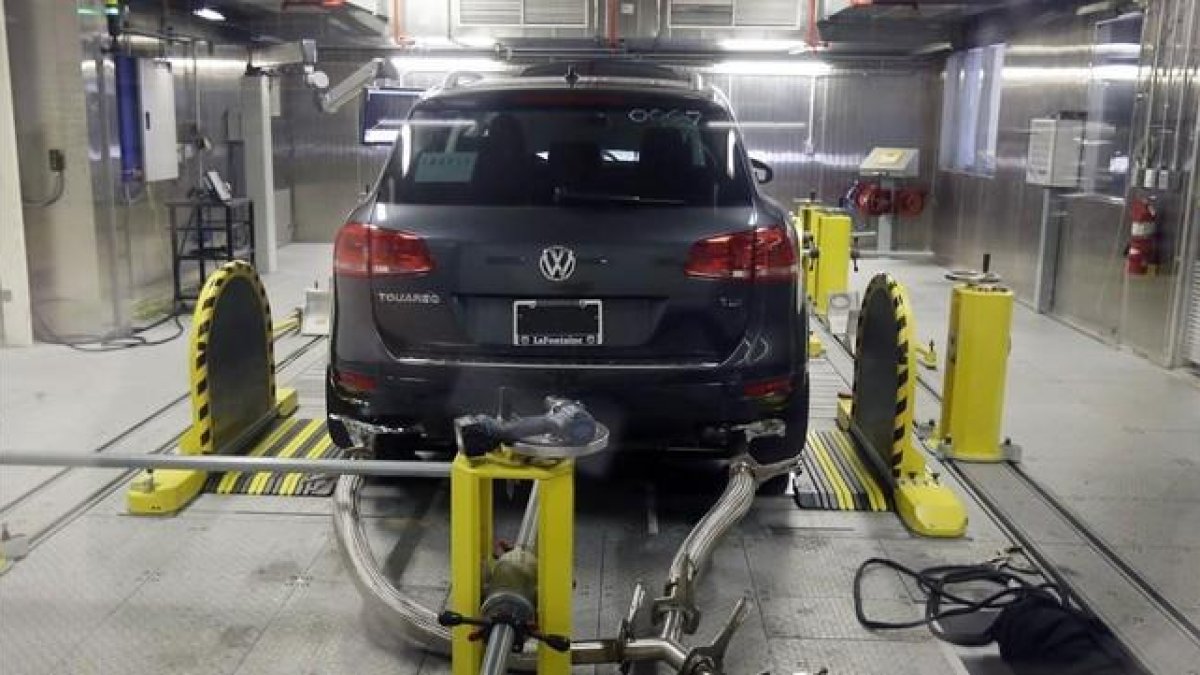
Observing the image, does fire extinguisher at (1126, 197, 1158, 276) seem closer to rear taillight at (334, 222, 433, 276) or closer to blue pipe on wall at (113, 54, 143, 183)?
rear taillight at (334, 222, 433, 276)

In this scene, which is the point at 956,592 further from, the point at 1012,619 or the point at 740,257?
the point at 740,257

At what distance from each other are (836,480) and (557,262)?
5.55 ft

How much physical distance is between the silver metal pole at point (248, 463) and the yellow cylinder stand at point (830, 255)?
18.6 feet

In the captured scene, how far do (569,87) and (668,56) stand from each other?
28.6 ft

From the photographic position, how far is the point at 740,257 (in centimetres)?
333

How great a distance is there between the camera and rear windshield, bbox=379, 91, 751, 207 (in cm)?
349

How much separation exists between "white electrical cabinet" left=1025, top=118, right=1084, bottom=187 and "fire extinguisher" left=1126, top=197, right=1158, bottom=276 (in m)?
1.26

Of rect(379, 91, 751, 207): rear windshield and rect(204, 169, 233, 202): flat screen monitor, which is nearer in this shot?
rect(379, 91, 751, 207): rear windshield

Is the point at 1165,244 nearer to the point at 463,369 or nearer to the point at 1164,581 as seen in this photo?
the point at 1164,581

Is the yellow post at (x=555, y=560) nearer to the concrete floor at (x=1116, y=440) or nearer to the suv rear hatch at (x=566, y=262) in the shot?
the suv rear hatch at (x=566, y=262)

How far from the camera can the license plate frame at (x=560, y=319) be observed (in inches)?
131

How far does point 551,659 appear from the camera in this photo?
8.30ft

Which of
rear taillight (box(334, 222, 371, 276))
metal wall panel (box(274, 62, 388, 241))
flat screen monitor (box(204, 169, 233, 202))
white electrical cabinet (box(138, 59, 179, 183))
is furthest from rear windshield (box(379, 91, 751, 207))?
metal wall panel (box(274, 62, 388, 241))

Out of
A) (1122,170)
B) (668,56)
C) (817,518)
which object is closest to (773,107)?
(668,56)
